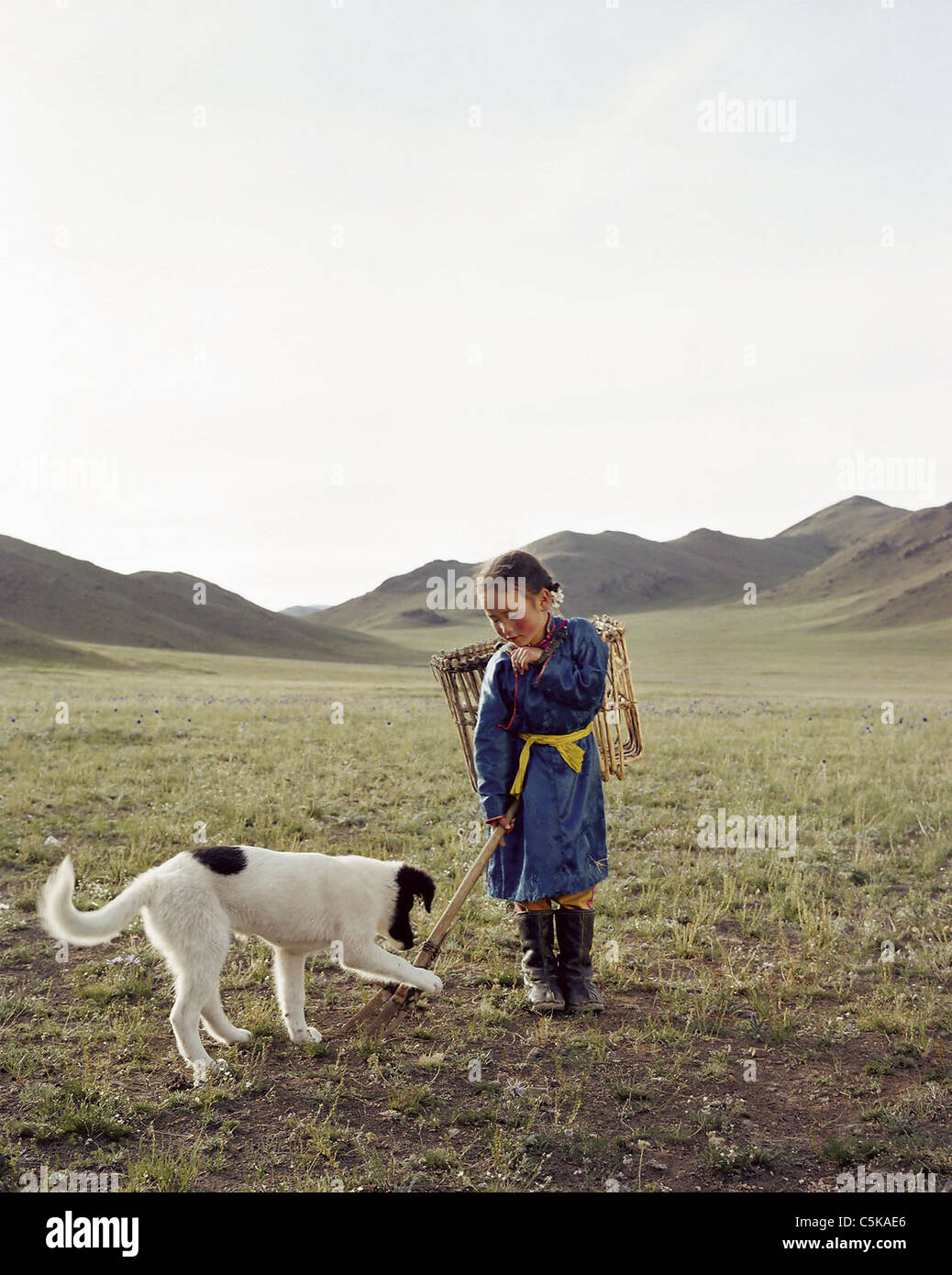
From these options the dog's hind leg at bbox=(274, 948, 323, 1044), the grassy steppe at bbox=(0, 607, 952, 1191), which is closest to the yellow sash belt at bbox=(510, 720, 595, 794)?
the grassy steppe at bbox=(0, 607, 952, 1191)

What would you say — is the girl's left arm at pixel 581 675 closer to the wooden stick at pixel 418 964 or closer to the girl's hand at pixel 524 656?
the girl's hand at pixel 524 656

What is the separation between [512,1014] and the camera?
5.29 m

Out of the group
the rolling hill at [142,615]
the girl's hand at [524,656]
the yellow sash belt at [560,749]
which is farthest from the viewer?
the rolling hill at [142,615]

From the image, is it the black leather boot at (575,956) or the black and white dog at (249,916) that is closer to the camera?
the black and white dog at (249,916)

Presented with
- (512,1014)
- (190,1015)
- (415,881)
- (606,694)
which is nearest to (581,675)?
(606,694)

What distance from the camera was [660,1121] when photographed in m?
4.07

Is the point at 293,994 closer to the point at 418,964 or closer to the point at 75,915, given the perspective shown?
the point at 418,964

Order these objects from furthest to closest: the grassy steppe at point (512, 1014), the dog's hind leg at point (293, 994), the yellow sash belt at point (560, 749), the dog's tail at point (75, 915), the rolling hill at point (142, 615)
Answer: the rolling hill at point (142, 615) < the yellow sash belt at point (560, 749) < the dog's hind leg at point (293, 994) < the dog's tail at point (75, 915) < the grassy steppe at point (512, 1014)

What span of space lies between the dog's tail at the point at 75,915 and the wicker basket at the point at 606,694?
2.41 metres

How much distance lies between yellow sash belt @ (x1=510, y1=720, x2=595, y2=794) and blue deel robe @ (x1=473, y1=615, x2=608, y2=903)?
0.10 ft

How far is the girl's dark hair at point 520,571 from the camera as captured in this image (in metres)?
5.37

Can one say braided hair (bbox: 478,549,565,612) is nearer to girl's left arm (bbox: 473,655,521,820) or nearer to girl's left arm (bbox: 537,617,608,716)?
girl's left arm (bbox: 537,617,608,716)

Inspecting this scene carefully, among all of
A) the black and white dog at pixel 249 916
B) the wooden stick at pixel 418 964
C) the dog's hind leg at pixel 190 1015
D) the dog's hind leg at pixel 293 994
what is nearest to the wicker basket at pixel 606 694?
the wooden stick at pixel 418 964

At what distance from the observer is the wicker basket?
6.16m
